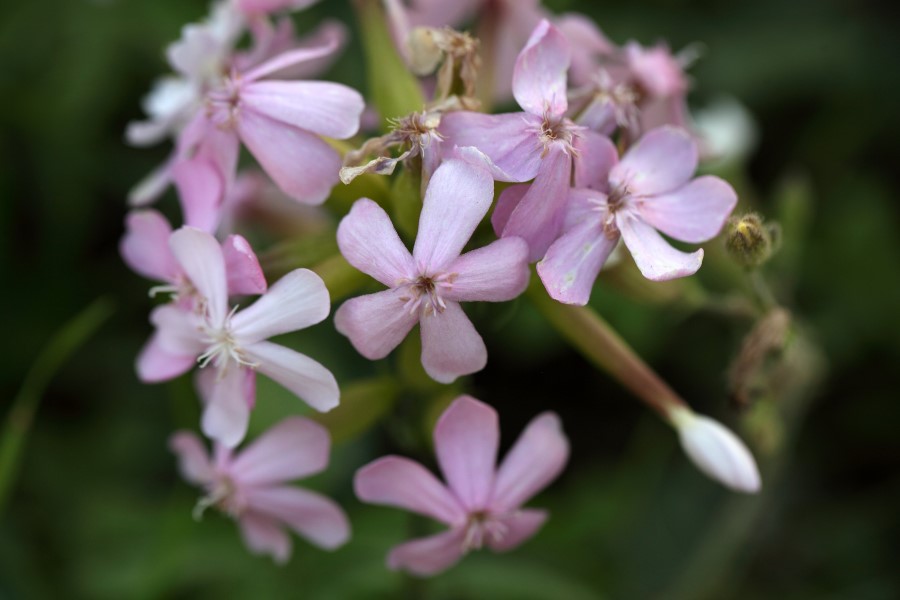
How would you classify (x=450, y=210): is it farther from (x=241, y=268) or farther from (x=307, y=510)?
(x=307, y=510)

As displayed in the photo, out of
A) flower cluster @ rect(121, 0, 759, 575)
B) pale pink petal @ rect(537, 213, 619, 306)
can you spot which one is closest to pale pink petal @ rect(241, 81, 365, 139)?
flower cluster @ rect(121, 0, 759, 575)

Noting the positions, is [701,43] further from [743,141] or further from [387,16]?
[387,16]

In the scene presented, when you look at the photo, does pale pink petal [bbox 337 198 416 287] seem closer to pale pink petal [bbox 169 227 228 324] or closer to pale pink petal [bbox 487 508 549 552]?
pale pink petal [bbox 169 227 228 324]

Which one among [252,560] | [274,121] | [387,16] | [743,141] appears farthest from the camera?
[743,141]

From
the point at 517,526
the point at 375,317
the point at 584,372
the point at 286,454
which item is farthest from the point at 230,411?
the point at 584,372

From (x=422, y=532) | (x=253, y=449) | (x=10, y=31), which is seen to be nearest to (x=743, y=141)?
(x=422, y=532)

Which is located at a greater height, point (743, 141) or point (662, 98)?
point (743, 141)

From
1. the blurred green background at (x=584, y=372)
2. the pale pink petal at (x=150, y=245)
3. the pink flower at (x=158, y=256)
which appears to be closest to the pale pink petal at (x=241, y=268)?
the pink flower at (x=158, y=256)
